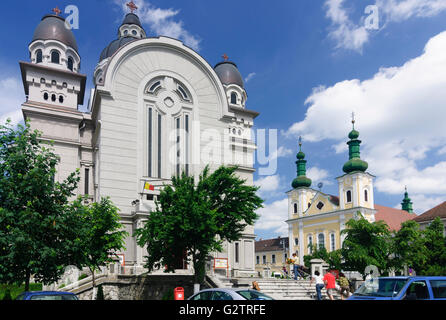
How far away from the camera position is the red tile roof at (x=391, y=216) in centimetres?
7834

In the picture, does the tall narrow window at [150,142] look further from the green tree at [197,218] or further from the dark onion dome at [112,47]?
the dark onion dome at [112,47]

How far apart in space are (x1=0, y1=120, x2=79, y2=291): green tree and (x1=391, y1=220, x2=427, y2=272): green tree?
3530 cm

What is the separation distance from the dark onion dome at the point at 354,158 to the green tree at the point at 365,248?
107ft

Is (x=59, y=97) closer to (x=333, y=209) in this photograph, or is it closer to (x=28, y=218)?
(x=28, y=218)

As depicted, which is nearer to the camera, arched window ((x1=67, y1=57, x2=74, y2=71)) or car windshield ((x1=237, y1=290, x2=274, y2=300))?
car windshield ((x1=237, y1=290, x2=274, y2=300))

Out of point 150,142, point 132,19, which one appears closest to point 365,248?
point 150,142

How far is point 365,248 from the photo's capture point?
4241 cm

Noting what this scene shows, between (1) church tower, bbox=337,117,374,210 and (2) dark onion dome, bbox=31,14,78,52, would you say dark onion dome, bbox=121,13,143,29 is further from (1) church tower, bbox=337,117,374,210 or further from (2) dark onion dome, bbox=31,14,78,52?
(1) church tower, bbox=337,117,374,210

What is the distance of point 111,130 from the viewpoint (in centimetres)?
3675

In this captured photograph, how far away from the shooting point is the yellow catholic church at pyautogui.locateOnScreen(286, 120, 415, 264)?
74.0 metres

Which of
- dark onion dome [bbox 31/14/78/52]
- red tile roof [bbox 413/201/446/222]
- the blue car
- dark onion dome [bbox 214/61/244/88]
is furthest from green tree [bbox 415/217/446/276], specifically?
dark onion dome [bbox 31/14/78/52]
